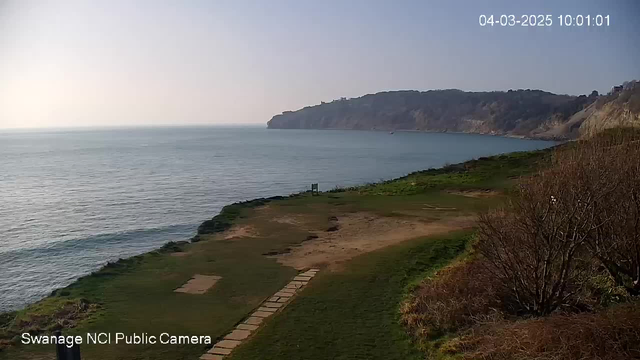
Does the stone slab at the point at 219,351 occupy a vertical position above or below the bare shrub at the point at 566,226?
below

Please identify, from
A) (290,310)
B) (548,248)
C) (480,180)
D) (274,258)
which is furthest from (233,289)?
(480,180)

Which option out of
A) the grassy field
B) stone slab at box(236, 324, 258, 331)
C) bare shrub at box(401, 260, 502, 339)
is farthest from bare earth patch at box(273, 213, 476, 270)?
stone slab at box(236, 324, 258, 331)

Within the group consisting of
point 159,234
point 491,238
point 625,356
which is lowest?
point 159,234

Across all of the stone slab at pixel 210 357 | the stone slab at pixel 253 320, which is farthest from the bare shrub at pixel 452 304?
the stone slab at pixel 210 357

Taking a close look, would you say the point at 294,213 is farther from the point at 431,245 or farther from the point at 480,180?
the point at 480,180

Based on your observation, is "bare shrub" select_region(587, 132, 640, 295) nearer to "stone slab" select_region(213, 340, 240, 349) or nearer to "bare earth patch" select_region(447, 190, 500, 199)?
"stone slab" select_region(213, 340, 240, 349)

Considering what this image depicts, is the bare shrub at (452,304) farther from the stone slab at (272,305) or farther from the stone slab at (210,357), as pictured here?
the stone slab at (210,357)

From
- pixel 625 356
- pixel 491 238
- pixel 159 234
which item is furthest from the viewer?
pixel 159 234
